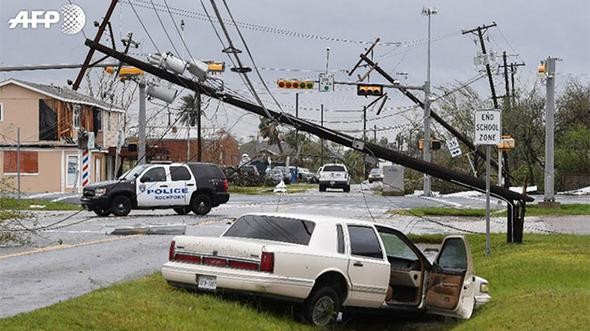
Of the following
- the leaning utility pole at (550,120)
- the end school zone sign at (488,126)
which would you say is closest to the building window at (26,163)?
the leaning utility pole at (550,120)

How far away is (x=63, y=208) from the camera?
118 ft

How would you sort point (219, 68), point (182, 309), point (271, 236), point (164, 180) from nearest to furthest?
point (182, 309) < point (271, 236) < point (219, 68) < point (164, 180)

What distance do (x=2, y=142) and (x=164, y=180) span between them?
97.6 ft

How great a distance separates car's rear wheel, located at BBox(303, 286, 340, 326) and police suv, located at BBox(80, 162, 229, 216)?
19122 millimetres

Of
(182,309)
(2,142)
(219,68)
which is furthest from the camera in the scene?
(2,142)

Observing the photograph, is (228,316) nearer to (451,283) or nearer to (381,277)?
(381,277)

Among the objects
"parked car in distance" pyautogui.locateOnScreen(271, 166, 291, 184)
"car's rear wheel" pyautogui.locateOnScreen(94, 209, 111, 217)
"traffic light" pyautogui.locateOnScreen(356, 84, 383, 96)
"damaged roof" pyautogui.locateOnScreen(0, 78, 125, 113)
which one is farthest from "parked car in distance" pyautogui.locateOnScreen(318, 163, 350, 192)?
"car's rear wheel" pyautogui.locateOnScreen(94, 209, 111, 217)

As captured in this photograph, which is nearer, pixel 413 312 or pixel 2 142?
pixel 413 312

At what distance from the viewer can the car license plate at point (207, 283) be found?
11195mm

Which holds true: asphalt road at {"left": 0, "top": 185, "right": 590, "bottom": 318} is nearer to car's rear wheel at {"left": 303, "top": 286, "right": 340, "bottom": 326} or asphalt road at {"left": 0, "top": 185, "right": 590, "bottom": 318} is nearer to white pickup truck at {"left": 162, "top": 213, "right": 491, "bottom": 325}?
white pickup truck at {"left": 162, "top": 213, "right": 491, "bottom": 325}

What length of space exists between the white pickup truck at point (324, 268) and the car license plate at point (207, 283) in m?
0.01

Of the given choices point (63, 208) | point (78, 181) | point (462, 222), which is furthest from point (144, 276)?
point (78, 181)

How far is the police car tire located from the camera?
30906 millimetres

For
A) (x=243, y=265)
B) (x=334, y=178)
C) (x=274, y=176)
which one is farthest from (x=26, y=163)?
(x=243, y=265)
